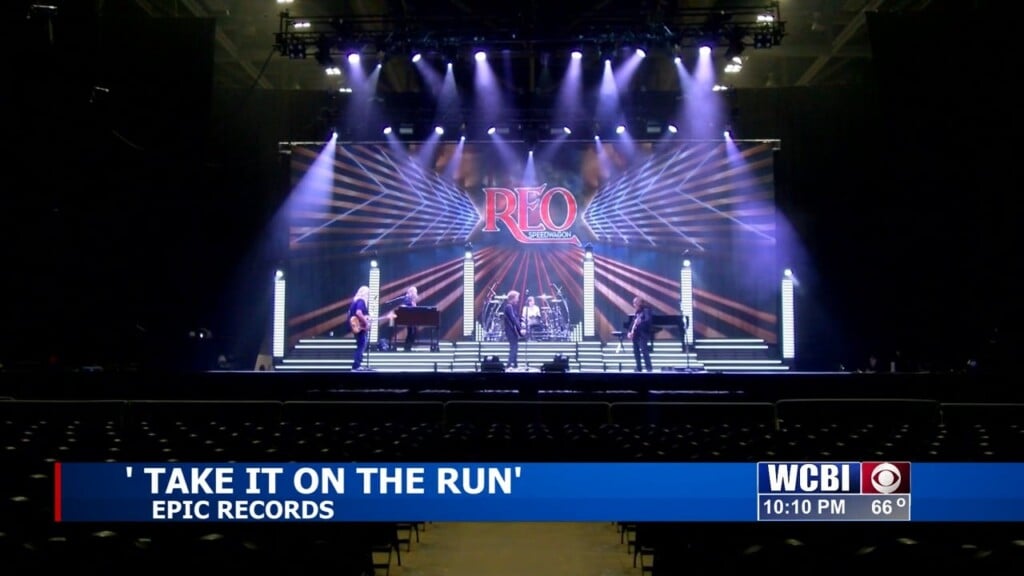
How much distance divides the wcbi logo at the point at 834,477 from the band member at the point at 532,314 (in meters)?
11.6

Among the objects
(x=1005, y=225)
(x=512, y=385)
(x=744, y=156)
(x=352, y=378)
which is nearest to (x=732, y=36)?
(x=744, y=156)

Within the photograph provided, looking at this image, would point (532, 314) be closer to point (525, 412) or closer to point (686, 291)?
point (686, 291)

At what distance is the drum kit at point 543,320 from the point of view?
49.1 ft

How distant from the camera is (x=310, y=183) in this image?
1552 centimetres

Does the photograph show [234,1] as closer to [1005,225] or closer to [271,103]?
[271,103]

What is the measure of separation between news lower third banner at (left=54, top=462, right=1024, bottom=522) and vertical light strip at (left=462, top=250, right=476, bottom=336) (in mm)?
11990

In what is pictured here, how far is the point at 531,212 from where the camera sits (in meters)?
15.6

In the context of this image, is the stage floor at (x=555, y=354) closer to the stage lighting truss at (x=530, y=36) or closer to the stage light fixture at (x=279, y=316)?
the stage light fixture at (x=279, y=316)

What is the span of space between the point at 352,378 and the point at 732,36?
746 cm

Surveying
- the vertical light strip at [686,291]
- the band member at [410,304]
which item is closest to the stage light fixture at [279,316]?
the band member at [410,304]

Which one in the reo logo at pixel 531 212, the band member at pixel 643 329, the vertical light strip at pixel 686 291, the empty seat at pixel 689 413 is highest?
the reo logo at pixel 531 212

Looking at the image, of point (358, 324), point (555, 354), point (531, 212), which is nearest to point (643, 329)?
point (555, 354)

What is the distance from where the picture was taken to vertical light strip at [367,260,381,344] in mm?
15094

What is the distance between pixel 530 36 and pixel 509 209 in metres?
4.27
